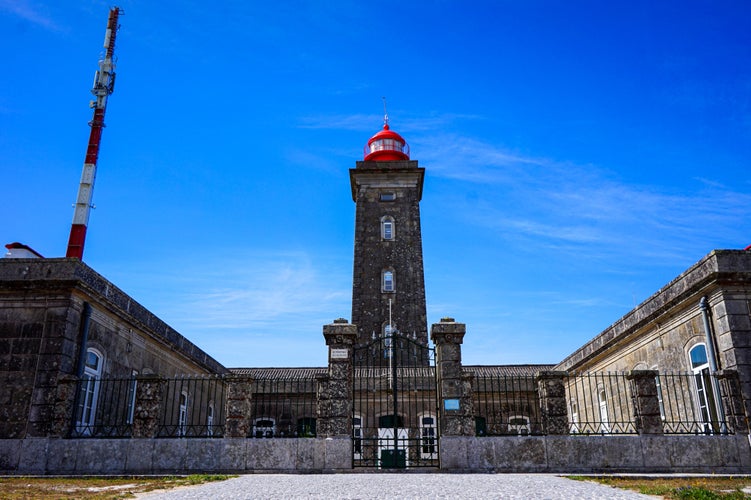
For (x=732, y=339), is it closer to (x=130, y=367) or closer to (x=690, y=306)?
(x=690, y=306)

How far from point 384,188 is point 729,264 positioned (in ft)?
59.8

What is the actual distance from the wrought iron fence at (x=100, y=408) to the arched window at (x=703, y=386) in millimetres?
11958

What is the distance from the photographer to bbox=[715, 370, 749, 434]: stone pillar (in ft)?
36.5

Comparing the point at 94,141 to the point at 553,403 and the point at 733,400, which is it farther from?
the point at 733,400

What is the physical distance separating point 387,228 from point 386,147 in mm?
5366


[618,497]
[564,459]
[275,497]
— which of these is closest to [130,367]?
[275,497]

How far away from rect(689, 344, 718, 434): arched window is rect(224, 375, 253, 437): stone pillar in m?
9.46

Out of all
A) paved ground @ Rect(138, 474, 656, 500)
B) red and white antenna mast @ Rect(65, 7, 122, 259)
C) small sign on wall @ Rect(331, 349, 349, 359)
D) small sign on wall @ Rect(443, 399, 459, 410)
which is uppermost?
red and white antenna mast @ Rect(65, 7, 122, 259)

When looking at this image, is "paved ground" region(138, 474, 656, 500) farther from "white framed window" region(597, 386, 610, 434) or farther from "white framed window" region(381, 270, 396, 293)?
"white framed window" region(381, 270, 396, 293)

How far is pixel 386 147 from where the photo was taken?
30891 mm

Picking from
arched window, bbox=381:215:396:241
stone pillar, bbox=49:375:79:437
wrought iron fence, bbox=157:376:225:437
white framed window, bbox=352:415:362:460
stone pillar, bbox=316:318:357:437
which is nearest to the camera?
stone pillar, bbox=316:318:357:437

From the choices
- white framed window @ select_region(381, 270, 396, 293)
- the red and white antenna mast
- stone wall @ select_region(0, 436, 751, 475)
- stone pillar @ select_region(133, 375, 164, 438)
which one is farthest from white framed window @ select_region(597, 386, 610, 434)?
the red and white antenna mast

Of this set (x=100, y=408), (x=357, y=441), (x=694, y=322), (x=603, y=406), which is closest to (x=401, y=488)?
(x=357, y=441)

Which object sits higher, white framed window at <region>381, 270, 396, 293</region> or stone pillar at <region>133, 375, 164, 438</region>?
white framed window at <region>381, 270, 396, 293</region>
